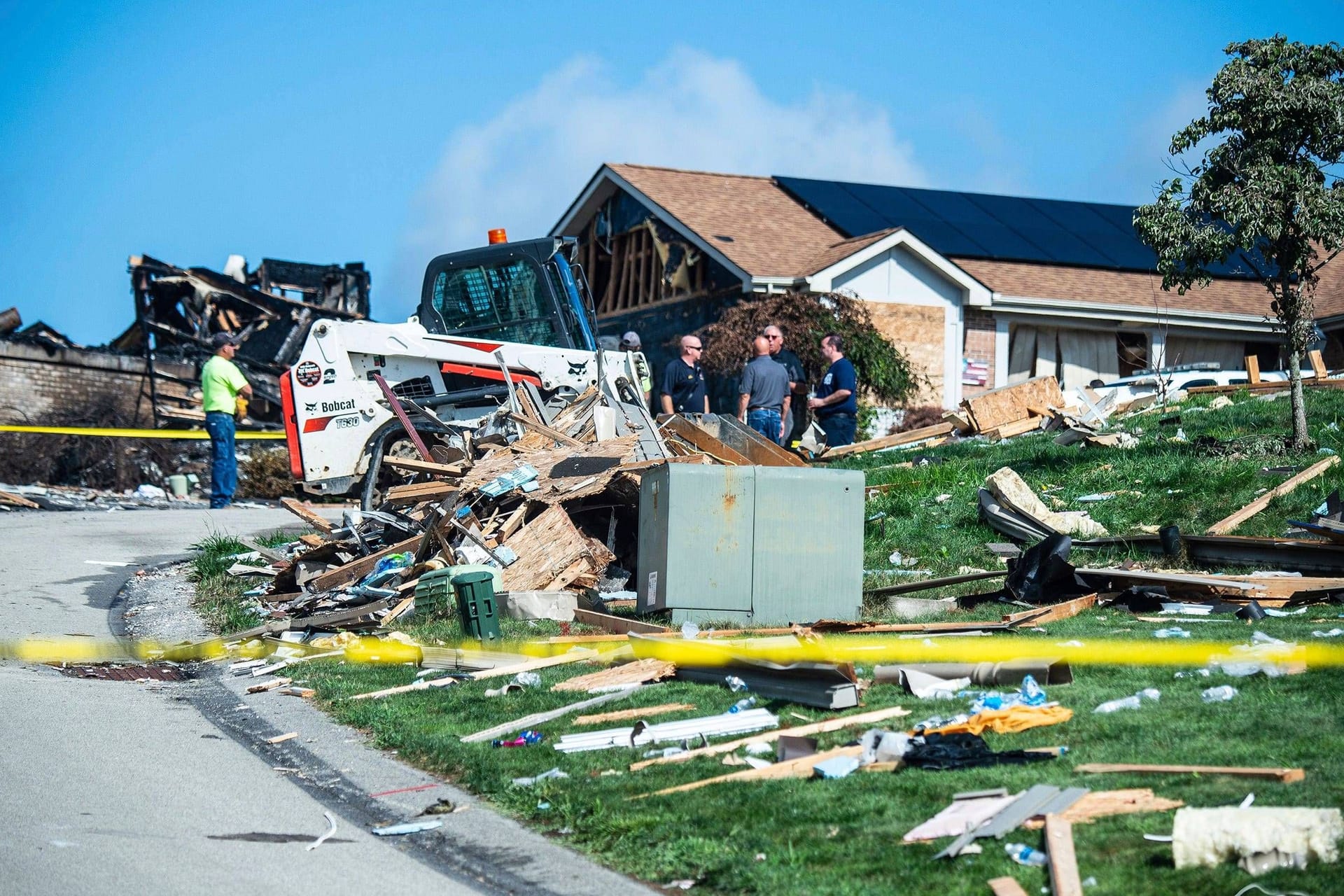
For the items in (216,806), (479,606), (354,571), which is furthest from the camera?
(354,571)

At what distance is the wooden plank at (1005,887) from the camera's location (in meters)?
3.81

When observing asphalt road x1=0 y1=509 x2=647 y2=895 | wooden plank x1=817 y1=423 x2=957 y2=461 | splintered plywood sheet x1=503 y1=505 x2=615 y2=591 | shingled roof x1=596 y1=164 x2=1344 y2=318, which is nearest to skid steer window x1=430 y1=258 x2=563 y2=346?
wooden plank x1=817 y1=423 x2=957 y2=461

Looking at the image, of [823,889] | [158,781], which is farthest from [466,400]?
[823,889]

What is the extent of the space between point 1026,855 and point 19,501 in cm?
1751

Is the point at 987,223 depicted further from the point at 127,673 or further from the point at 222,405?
the point at 127,673

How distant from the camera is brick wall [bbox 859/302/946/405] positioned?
79.4ft

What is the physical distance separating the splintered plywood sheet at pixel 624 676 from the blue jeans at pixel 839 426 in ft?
30.0

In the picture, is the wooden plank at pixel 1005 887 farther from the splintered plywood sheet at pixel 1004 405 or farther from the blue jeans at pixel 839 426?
Result: the splintered plywood sheet at pixel 1004 405

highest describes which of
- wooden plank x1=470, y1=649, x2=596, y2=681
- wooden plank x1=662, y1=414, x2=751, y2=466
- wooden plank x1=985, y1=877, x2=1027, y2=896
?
wooden plank x1=662, y1=414, x2=751, y2=466

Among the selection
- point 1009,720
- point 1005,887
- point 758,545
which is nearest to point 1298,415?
point 758,545

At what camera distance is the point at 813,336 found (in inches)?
909

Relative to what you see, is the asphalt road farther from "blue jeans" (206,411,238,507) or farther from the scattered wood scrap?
"blue jeans" (206,411,238,507)

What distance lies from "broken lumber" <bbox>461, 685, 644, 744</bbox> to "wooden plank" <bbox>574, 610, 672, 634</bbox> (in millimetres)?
1540

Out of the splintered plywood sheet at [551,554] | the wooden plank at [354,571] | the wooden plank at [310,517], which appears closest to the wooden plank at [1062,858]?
the splintered plywood sheet at [551,554]
